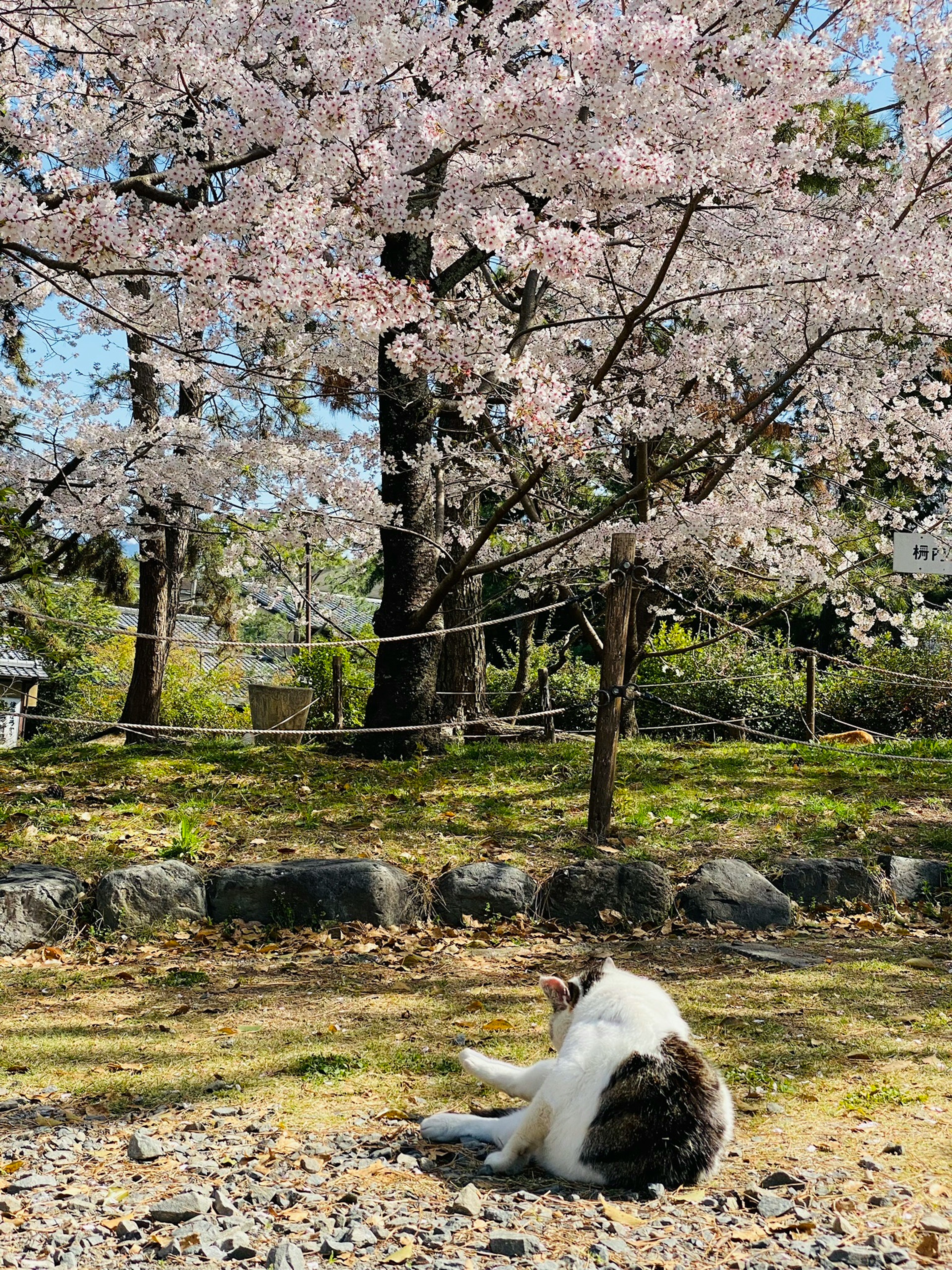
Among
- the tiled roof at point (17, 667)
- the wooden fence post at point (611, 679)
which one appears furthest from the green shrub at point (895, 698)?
the tiled roof at point (17, 667)

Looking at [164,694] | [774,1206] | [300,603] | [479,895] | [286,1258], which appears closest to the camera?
[286,1258]

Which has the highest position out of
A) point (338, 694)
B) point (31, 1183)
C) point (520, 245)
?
point (520, 245)

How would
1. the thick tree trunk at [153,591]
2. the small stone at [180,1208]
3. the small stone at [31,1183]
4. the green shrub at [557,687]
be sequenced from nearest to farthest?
the small stone at [180,1208] < the small stone at [31,1183] < the thick tree trunk at [153,591] < the green shrub at [557,687]

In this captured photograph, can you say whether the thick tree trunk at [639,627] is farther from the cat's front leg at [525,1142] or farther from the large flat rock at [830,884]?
the cat's front leg at [525,1142]

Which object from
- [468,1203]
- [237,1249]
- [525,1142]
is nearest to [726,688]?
[525,1142]

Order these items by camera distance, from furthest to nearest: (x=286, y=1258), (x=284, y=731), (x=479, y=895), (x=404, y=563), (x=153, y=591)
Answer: (x=153, y=591) → (x=284, y=731) → (x=404, y=563) → (x=479, y=895) → (x=286, y=1258)

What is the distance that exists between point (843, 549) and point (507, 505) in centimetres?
590

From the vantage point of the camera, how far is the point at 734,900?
6.42m

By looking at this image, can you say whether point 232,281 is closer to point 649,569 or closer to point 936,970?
point 936,970

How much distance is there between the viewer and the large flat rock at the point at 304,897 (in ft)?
19.7

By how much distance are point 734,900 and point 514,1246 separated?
408 centimetres

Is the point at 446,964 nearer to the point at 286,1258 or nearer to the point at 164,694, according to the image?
the point at 286,1258

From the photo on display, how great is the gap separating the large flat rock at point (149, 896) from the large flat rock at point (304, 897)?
10cm

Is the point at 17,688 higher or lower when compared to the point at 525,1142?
higher
